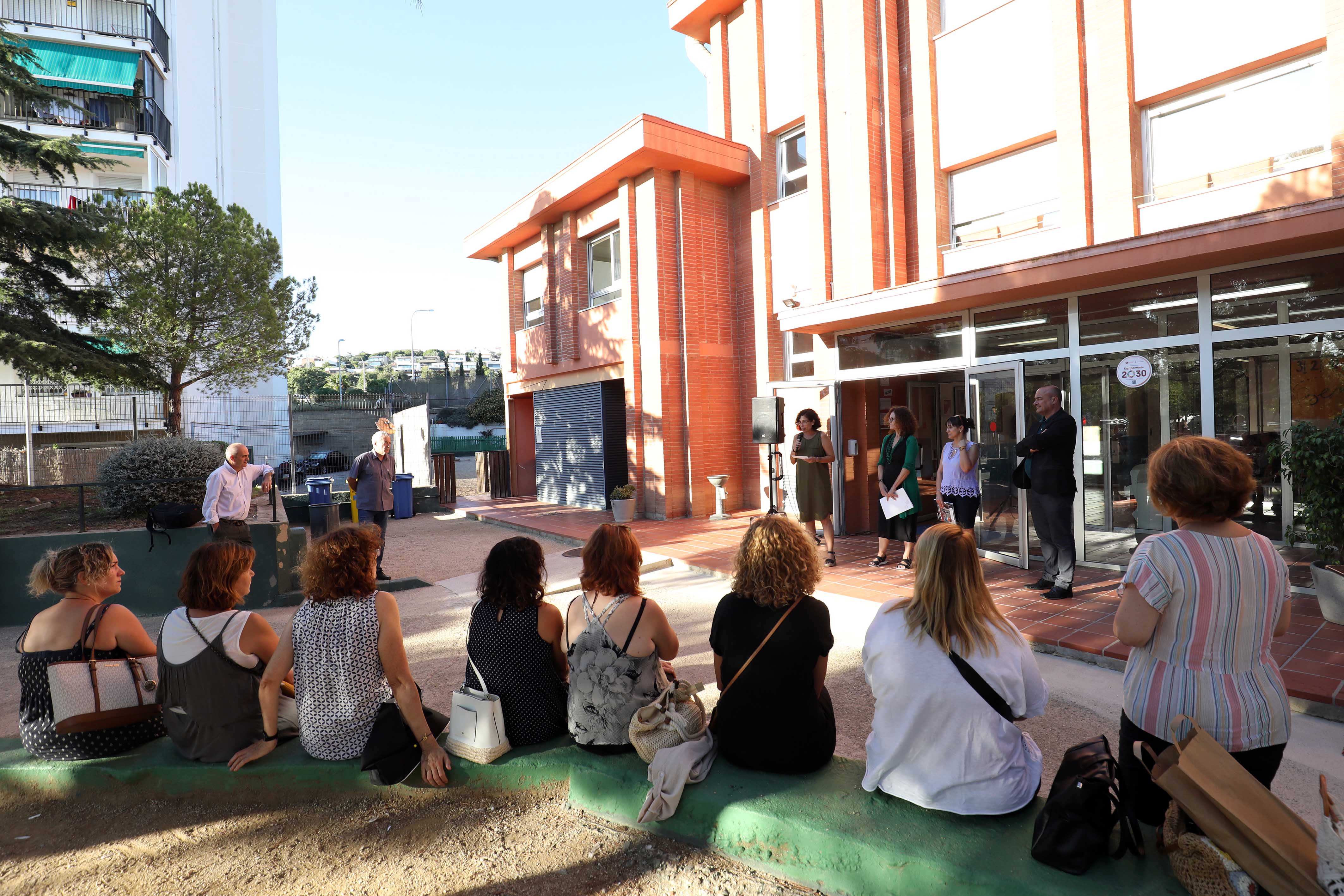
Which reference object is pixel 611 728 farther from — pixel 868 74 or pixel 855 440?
pixel 868 74

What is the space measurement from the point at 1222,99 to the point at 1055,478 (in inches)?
190

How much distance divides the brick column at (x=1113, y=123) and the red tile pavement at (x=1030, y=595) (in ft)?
13.0

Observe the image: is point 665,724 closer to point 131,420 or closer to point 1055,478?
point 1055,478

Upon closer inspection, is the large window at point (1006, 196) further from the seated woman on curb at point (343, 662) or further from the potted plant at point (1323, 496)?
the seated woman on curb at point (343, 662)

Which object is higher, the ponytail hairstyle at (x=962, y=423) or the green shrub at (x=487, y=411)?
the green shrub at (x=487, y=411)

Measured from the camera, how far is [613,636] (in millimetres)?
2969

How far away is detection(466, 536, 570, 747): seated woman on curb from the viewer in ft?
10.3

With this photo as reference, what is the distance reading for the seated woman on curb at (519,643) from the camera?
313 centimetres

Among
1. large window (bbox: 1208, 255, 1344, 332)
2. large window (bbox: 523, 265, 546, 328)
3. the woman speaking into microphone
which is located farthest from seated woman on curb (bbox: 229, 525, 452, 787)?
large window (bbox: 523, 265, 546, 328)

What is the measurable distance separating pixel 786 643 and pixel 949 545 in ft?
2.27

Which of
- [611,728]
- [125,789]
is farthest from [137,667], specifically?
[611,728]

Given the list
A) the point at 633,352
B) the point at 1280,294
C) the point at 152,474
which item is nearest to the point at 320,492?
the point at 152,474

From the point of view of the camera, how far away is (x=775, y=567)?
2.70 metres

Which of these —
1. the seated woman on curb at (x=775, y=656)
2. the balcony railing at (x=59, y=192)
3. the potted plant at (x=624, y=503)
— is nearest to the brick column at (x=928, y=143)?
the potted plant at (x=624, y=503)
